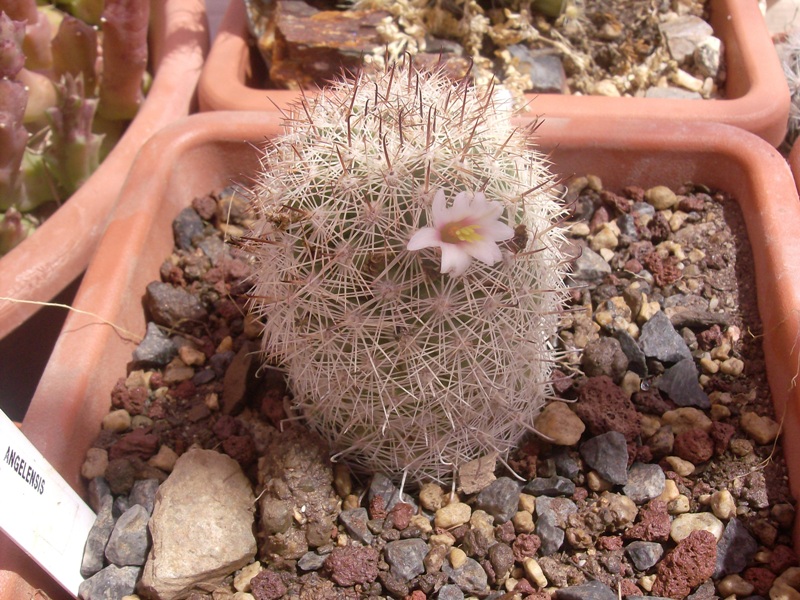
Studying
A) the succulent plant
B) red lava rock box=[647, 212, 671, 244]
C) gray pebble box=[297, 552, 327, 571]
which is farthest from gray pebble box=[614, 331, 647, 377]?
the succulent plant

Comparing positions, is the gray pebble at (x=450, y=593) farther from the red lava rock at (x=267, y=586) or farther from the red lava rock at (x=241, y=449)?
the red lava rock at (x=241, y=449)

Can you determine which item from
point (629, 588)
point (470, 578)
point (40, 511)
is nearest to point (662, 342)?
point (629, 588)

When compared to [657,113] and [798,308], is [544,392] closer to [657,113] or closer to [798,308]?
[798,308]

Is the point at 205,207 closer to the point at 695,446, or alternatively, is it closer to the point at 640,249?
the point at 640,249

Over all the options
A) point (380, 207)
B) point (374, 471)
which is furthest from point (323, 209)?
point (374, 471)

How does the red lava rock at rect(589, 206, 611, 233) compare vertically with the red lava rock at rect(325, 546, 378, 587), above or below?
above

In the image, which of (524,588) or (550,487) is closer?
(524,588)

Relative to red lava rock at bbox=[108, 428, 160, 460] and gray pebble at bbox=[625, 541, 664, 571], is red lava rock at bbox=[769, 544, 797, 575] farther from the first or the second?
red lava rock at bbox=[108, 428, 160, 460]
